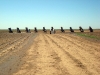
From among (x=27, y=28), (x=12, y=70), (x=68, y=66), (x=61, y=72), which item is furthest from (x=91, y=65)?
(x=27, y=28)

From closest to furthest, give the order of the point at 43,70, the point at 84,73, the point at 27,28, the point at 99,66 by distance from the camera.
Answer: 1. the point at 84,73
2. the point at 43,70
3. the point at 99,66
4. the point at 27,28

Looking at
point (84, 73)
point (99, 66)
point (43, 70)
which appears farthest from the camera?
point (99, 66)

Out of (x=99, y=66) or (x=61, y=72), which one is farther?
(x=99, y=66)

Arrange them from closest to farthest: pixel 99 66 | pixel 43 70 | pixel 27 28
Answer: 1. pixel 43 70
2. pixel 99 66
3. pixel 27 28

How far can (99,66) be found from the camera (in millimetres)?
8523

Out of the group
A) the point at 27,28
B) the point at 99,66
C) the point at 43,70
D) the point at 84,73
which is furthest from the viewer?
the point at 27,28

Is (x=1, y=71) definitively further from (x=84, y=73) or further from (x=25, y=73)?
(x=84, y=73)

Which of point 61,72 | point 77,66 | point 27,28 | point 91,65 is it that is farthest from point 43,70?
point 27,28

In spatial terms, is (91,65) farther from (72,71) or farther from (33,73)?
(33,73)

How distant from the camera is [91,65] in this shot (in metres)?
8.73

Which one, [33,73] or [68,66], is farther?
[68,66]

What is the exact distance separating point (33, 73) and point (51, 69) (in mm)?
931

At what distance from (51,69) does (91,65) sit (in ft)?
6.25

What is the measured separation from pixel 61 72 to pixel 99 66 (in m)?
2.00
